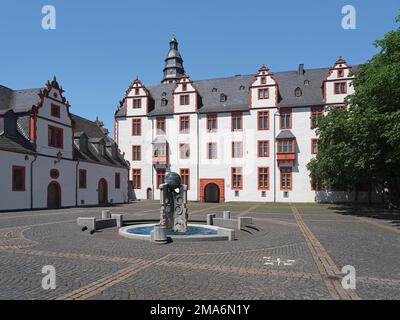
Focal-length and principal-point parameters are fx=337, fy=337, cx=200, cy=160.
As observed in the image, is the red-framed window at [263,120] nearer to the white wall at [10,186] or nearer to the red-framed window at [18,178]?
the white wall at [10,186]

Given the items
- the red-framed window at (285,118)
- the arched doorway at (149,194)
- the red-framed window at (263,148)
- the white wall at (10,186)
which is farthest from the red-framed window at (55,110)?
the red-framed window at (285,118)

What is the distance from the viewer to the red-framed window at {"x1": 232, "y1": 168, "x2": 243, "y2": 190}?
148ft

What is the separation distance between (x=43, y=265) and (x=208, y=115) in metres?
39.6

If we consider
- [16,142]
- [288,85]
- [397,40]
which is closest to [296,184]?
[288,85]

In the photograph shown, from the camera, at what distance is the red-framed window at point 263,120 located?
44500 mm

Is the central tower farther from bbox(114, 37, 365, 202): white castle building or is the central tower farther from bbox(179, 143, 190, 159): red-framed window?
bbox(179, 143, 190, 159): red-framed window

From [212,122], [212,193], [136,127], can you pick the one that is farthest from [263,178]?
[136,127]

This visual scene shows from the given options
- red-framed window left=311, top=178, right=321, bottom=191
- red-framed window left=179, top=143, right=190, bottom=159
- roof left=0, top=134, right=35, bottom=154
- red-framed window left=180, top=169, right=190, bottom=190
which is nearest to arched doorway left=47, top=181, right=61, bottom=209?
roof left=0, top=134, right=35, bottom=154

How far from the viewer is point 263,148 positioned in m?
44.6

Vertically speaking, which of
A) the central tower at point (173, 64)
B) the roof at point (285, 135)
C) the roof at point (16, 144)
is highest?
the central tower at point (173, 64)

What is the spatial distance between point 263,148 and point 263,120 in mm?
3723

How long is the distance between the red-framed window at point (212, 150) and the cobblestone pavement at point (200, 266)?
32.5 m
